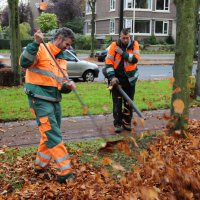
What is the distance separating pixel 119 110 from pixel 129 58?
110 centimetres

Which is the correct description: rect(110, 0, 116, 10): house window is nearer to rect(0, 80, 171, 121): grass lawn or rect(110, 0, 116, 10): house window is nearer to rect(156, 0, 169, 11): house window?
rect(156, 0, 169, 11): house window

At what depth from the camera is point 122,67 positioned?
790cm

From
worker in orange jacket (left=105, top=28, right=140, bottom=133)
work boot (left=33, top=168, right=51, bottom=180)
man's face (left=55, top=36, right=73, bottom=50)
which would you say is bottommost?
work boot (left=33, top=168, right=51, bottom=180)

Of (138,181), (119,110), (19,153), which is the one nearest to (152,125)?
(119,110)

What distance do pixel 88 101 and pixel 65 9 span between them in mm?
46197

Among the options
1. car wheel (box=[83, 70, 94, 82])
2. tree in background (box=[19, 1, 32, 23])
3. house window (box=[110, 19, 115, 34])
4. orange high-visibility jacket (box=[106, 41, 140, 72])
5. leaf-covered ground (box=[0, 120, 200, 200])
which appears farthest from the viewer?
tree in background (box=[19, 1, 32, 23])

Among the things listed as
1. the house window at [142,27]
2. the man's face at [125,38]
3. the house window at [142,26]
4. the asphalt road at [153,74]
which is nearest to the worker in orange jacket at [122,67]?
the man's face at [125,38]

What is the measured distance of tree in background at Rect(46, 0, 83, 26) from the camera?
54.9 m

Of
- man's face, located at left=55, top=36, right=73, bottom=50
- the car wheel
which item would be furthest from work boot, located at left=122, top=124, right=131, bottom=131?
the car wheel

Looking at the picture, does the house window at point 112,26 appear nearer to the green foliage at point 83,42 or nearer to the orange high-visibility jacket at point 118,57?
the green foliage at point 83,42

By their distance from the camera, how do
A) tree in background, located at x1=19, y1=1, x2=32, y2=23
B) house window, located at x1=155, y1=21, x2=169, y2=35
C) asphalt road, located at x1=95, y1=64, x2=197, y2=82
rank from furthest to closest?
tree in background, located at x1=19, y1=1, x2=32, y2=23 → house window, located at x1=155, y1=21, x2=169, y2=35 → asphalt road, located at x1=95, y1=64, x2=197, y2=82

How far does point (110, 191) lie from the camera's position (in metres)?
4.66

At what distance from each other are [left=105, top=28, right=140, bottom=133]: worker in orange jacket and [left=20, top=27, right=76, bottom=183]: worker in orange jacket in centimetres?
252

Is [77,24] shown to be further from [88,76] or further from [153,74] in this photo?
[88,76]
